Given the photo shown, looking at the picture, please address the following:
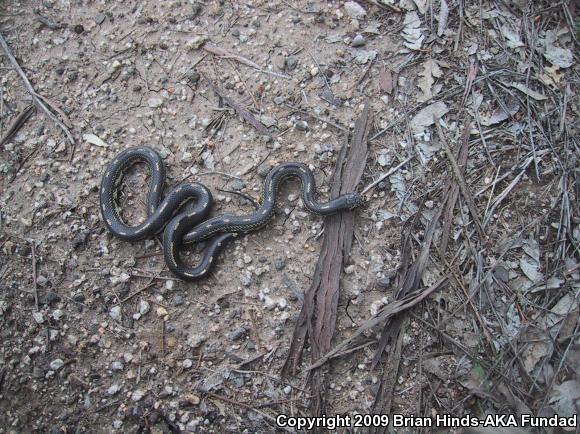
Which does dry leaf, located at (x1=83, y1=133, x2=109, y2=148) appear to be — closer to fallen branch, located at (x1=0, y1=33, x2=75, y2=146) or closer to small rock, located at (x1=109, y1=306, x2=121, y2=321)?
fallen branch, located at (x1=0, y1=33, x2=75, y2=146)

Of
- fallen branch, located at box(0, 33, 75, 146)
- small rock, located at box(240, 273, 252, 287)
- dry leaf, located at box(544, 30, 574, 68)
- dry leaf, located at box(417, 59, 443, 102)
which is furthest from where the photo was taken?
fallen branch, located at box(0, 33, 75, 146)

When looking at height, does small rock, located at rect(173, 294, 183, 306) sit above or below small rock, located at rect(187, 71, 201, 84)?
below

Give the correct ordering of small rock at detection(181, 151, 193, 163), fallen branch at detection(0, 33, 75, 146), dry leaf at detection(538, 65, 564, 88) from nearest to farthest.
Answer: dry leaf at detection(538, 65, 564, 88) → small rock at detection(181, 151, 193, 163) → fallen branch at detection(0, 33, 75, 146)

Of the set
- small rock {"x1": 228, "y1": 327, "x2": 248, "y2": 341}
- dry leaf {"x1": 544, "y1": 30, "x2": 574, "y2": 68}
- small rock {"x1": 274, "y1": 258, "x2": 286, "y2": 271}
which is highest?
dry leaf {"x1": 544, "y1": 30, "x2": 574, "y2": 68}

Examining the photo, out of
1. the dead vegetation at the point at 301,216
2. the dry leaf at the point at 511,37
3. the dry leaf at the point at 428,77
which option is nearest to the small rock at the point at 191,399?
the dead vegetation at the point at 301,216

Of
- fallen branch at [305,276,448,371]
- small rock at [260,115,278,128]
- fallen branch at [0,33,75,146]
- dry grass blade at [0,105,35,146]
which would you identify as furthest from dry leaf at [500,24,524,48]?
dry grass blade at [0,105,35,146]

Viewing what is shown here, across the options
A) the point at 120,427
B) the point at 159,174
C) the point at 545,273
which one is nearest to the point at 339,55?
the point at 159,174

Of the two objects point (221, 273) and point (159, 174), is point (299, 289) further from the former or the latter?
point (159, 174)
